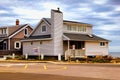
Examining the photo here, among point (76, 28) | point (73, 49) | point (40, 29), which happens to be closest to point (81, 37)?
point (76, 28)

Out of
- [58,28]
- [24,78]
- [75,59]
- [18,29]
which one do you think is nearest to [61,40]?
[58,28]

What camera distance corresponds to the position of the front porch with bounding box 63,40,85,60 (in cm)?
5456

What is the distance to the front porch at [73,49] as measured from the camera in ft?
179

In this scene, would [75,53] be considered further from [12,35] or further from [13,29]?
[13,29]

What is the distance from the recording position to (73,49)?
5391cm

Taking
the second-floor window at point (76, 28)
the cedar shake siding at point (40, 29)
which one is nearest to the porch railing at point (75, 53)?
the second-floor window at point (76, 28)

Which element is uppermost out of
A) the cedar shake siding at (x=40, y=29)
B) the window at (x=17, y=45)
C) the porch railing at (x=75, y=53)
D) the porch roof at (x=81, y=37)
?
the cedar shake siding at (x=40, y=29)

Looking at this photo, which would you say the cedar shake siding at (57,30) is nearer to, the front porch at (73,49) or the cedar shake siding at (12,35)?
the front porch at (73,49)

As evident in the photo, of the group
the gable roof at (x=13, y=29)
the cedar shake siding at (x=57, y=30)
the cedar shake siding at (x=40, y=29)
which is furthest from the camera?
the gable roof at (x=13, y=29)

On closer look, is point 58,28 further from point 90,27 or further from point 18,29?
point 18,29

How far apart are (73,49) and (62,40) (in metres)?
3.04

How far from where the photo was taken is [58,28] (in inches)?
2197

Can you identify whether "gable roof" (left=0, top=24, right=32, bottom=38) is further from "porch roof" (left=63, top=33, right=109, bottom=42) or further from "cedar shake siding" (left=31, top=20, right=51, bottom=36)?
"porch roof" (left=63, top=33, right=109, bottom=42)

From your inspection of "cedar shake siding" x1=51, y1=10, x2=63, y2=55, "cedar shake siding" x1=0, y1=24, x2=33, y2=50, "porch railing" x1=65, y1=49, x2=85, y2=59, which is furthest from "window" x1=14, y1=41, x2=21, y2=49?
"porch railing" x1=65, y1=49, x2=85, y2=59
